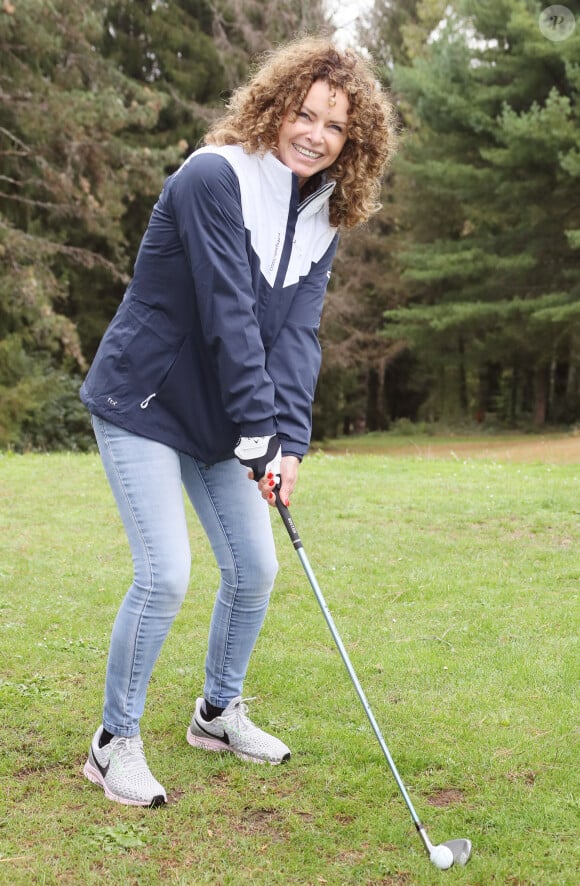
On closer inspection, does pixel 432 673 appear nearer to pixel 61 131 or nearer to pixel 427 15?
pixel 61 131

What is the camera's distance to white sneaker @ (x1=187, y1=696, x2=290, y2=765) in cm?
316

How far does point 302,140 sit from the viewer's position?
289 cm

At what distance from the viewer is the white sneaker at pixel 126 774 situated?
284cm

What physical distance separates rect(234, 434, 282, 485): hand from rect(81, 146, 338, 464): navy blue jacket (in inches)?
1.1

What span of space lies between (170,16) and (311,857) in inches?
856

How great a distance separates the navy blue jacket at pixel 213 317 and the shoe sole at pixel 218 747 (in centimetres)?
103

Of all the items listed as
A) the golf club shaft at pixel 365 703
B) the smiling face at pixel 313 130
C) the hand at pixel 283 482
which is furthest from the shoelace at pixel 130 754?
the smiling face at pixel 313 130

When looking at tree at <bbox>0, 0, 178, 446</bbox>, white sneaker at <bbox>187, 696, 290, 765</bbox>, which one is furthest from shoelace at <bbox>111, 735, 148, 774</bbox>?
tree at <bbox>0, 0, 178, 446</bbox>

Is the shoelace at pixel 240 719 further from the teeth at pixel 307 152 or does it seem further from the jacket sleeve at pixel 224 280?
the teeth at pixel 307 152

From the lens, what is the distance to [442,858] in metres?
2.51

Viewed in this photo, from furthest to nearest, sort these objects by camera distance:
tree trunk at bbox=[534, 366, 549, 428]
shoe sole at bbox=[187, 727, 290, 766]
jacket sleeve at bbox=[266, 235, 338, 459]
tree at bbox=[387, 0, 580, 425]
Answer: tree trunk at bbox=[534, 366, 549, 428] → tree at bbox=[387, 0, 580, 425] → shoe sole at bbox=[187, 727, 290, 766] → jacket sleeve at bbox=[266, 235, 338, 459]

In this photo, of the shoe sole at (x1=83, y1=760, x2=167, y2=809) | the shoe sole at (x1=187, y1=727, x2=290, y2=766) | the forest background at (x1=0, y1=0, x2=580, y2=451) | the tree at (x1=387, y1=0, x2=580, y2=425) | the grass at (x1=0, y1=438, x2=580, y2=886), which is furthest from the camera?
the tree at (x1=387, y1=0, x2=580, y2=425)

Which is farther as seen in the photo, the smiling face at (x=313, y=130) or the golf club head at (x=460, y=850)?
the smiling face at (x=313, y=130)

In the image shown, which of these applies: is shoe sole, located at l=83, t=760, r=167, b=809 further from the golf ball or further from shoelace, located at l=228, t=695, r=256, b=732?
the golf ball
